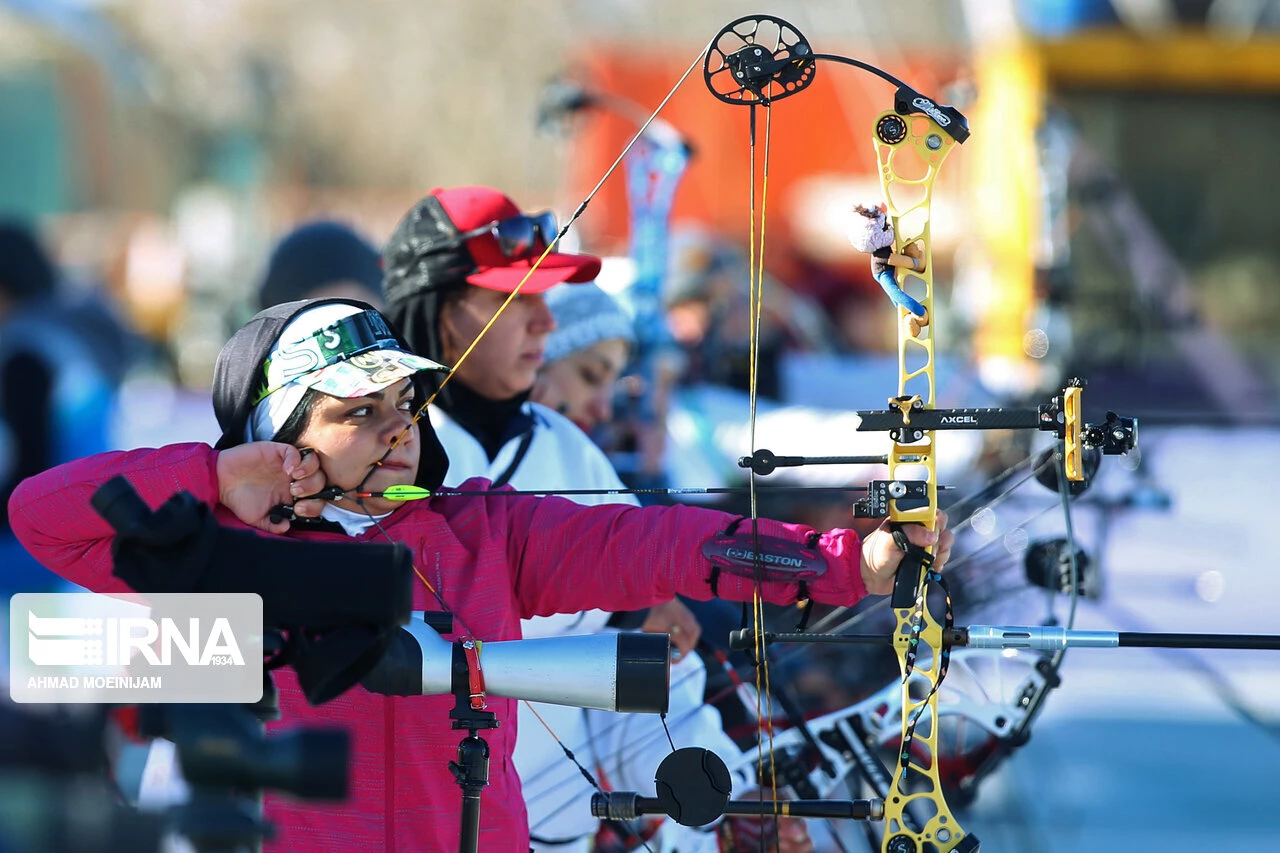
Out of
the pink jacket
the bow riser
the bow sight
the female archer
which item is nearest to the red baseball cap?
the female archer

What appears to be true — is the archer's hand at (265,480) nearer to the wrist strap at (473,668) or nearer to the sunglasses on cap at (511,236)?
the wrist strap at (473,668)

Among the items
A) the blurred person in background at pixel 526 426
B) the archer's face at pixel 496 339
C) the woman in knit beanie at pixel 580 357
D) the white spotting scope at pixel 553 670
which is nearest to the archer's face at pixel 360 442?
the white spotting scope at pixel 553 670

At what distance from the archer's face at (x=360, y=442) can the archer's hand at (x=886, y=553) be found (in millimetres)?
693

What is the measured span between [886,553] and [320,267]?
2427 mm

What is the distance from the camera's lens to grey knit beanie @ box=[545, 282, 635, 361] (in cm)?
392

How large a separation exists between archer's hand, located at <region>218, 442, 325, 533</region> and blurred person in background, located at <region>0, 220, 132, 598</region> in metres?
2.36

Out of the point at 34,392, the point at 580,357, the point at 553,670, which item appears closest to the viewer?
the point at 553,670

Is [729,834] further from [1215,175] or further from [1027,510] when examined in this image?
[1215,175]

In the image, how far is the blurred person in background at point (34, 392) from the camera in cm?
449

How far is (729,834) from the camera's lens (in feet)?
10.2

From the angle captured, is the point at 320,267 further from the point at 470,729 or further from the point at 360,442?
the point at 470,729

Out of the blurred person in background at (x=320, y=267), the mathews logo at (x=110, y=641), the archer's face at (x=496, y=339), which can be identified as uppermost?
the blurred person in background at (x=320, y=267)

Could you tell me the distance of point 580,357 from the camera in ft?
12.9

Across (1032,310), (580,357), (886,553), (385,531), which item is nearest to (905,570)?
(886,553)
